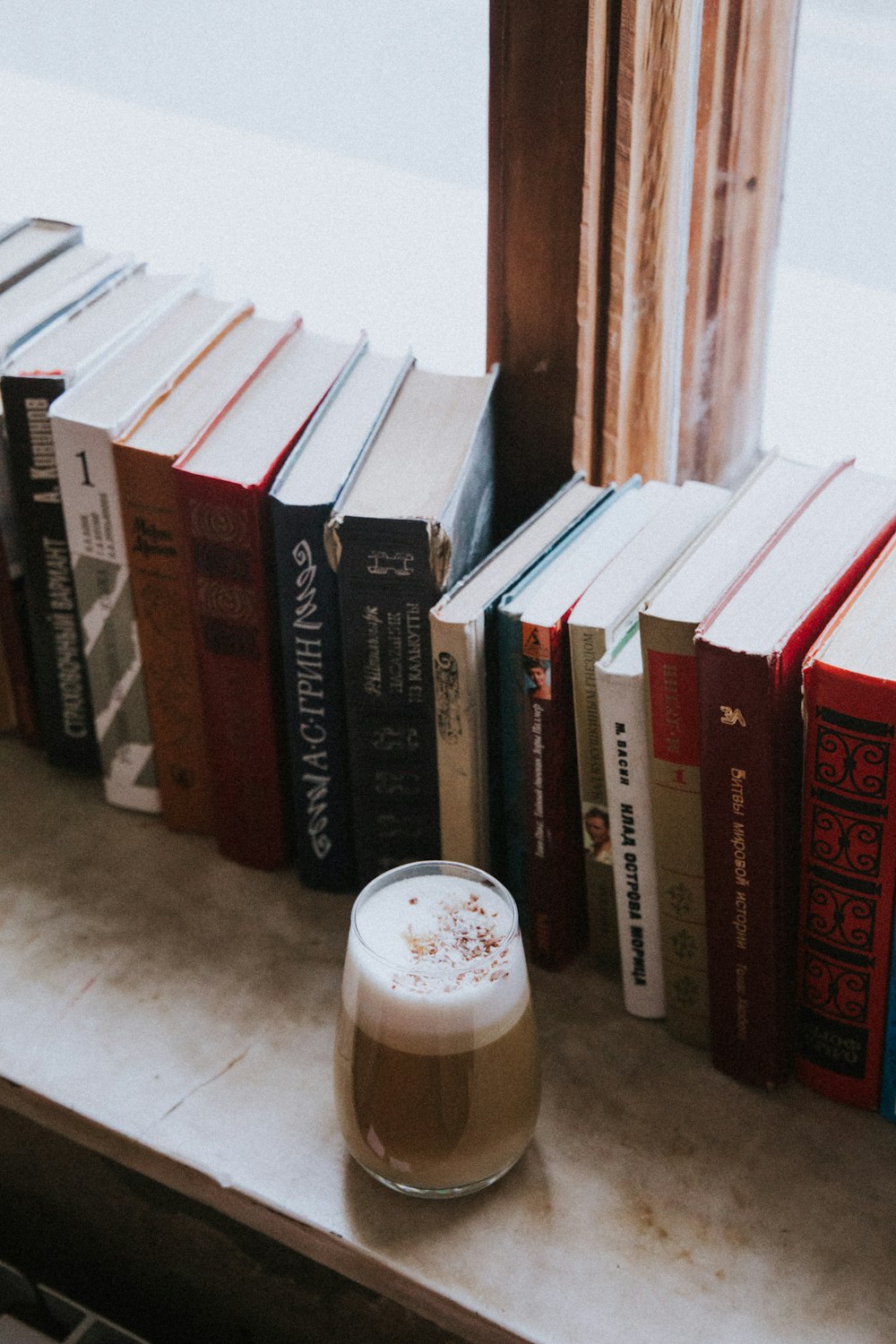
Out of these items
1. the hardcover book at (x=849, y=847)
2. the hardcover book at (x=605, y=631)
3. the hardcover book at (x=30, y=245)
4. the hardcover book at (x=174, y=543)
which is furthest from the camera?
the hardcover book at (x=30, y=245)

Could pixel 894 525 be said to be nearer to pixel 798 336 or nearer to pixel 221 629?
pixel 798 336

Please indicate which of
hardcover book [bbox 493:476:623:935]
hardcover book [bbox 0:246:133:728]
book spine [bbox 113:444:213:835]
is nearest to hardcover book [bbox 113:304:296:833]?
book spine [bbox 113:444:213:835]

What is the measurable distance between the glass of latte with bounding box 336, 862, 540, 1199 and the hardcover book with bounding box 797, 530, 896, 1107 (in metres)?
0.18

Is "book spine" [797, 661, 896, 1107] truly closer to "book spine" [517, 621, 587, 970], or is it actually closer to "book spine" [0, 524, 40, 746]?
"book spine" [517, 621, 587, 970]

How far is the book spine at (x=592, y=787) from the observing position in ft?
2.66

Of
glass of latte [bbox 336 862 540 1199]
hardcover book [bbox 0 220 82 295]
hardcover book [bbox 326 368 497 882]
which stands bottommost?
glass of latte [bbox 336 862 540 1199]

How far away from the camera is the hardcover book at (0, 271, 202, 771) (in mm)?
960

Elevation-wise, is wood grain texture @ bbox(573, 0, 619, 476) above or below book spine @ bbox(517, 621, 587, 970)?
above

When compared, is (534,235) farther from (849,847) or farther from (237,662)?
(849,847)

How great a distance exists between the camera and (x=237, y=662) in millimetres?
944

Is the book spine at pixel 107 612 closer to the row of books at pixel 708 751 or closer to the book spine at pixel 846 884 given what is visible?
the row of books at pixel 708 751

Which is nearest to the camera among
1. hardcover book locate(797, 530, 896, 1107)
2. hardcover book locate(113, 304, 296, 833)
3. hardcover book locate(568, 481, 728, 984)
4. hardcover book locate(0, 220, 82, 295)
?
hardcover book locate(797, 530, 896, 1107)

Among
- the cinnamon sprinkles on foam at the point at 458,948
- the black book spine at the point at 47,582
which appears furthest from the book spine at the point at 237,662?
the cinnamon sprinkles on foam at the point at 458,948

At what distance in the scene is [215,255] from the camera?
1.31 m
